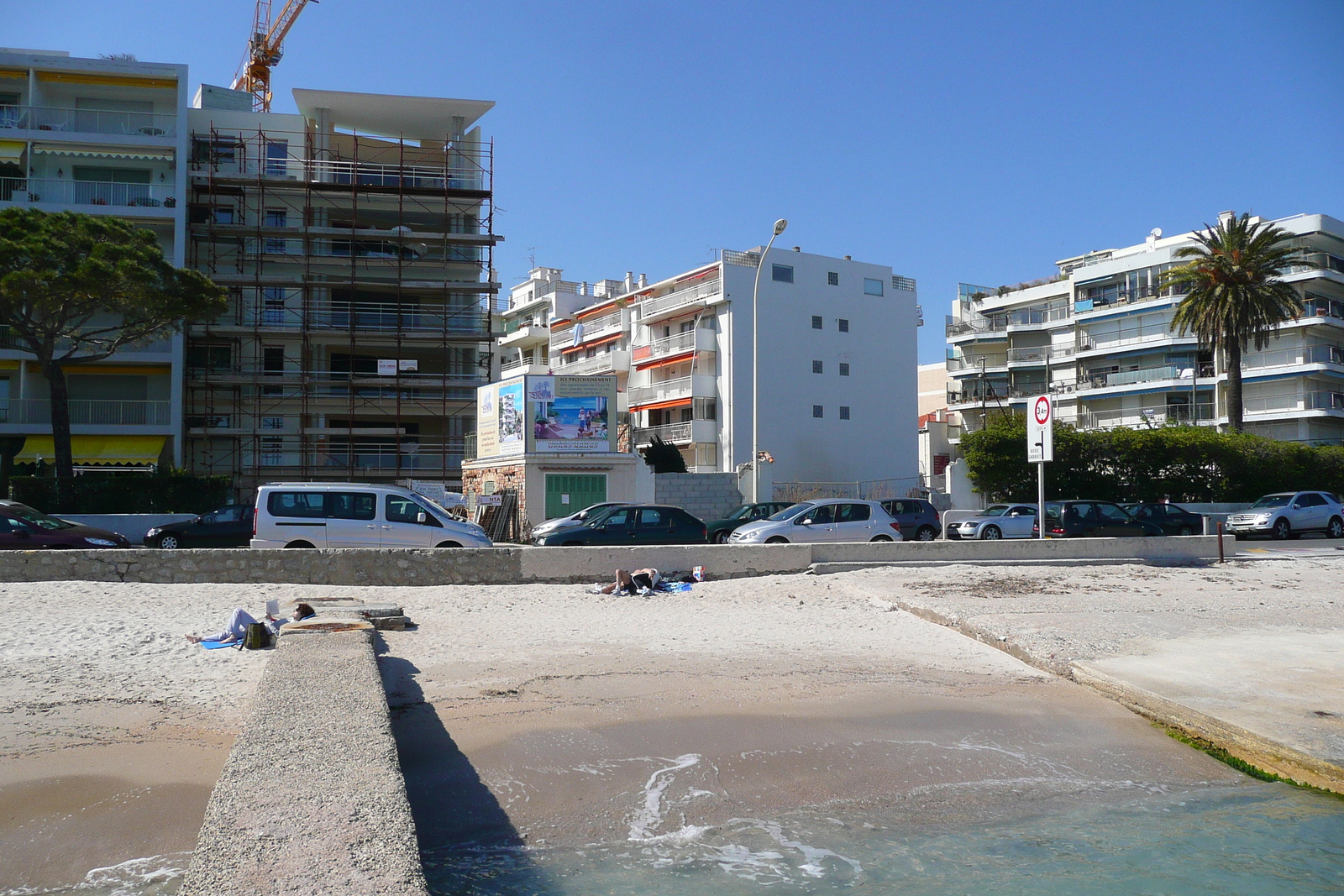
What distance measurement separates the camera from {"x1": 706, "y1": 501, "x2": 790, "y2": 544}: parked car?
26109mm

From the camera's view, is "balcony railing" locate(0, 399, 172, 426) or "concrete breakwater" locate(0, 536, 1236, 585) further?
"balcony railing" locate(0, 399, 172, 426)

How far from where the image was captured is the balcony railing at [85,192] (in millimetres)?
44062

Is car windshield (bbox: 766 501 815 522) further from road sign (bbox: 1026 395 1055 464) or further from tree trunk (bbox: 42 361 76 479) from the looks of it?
tree trunk (bbox: 42 361 76 479)

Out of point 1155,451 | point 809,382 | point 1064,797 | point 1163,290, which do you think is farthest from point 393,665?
point 1163,290

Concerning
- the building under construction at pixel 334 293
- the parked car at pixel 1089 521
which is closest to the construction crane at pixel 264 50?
the building under construction at pixel 334 293

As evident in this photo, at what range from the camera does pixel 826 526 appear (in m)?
22.6

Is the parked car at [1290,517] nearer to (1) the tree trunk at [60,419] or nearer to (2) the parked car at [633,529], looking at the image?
(2) the parked car at [633,529]

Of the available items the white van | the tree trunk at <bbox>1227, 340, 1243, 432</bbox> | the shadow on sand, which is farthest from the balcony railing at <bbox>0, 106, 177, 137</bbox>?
the tree trunk at <bbox>1227, 340, 1243, 432</bbox>

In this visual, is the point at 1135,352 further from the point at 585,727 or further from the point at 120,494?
the point at 585,727

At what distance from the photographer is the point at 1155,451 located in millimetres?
40875

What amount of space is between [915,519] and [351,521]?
53.6ft

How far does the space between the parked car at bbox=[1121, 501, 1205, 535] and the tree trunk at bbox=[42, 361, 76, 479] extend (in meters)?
35.8

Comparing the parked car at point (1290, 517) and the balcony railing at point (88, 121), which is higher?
the balcony railing at point (88, 121)

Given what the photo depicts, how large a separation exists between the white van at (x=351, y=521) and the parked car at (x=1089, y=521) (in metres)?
15.8
